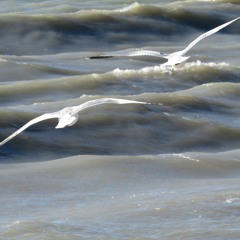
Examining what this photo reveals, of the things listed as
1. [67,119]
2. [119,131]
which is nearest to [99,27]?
[119,131]

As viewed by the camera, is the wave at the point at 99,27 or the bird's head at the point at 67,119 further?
the wave at the point at 99,27

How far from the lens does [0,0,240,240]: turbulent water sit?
25.5ft

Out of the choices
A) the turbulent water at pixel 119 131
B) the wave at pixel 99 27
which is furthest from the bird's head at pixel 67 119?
the wave at pixel 99 27

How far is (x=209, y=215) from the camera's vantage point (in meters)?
7.74

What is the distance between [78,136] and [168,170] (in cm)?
209

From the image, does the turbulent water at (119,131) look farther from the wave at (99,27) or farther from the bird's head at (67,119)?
the bird's head at (67,119)

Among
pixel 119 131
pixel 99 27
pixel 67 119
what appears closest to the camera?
pixel 67 119

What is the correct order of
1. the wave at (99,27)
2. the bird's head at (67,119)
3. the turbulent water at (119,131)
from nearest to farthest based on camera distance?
the turbulent water at (119,131) → the bird's head at (67,119) → the wave at (99,27)

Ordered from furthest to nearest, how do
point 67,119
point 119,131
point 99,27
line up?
point 99,27 < point 119,131 < point 67,119

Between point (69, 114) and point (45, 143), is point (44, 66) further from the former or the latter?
point (69, 114)

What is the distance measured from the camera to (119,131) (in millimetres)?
12102

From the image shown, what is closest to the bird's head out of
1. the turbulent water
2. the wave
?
the turbulent water

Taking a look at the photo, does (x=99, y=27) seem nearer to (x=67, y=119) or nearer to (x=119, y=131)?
(x=119, y=131)

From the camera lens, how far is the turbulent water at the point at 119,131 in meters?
7.77
